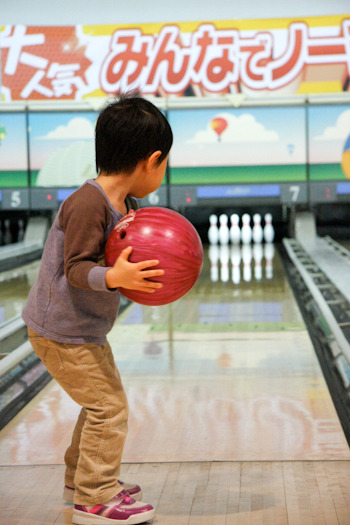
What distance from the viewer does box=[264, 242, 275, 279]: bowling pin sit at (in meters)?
6.87

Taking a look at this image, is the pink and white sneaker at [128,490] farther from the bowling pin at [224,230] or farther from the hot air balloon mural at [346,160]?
the bowling pin at [224,230]

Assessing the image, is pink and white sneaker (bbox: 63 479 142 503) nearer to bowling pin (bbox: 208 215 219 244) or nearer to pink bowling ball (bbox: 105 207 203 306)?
pink bowling ball (bbox: 105 207 203 306)

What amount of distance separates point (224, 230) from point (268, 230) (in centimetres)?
54

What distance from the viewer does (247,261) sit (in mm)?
7797

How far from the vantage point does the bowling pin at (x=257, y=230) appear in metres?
9.54

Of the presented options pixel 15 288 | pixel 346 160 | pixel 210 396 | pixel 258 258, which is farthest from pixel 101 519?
pixel 346 160

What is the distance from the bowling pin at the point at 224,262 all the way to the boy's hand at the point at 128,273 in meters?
4.93

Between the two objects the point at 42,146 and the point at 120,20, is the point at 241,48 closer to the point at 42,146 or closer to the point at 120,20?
the point at 120,20

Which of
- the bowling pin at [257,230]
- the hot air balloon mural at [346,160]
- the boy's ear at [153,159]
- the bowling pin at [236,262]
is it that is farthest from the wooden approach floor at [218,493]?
the bowling pin at [257,230]

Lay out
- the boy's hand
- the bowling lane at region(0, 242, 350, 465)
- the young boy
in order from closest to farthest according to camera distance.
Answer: the boy's hand, the young boy, the bowling lane at region(0, 242, 350, 465)

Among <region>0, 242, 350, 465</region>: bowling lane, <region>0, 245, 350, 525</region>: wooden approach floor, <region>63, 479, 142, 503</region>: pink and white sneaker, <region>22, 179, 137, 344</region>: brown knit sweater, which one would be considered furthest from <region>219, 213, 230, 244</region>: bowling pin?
<region>22, 179, 137, 344</region>: brown knit sweater

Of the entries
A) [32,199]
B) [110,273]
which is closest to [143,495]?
[110,273]

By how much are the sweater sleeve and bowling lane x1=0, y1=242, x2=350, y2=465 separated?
82 centimetres

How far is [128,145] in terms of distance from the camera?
1.67 metres
